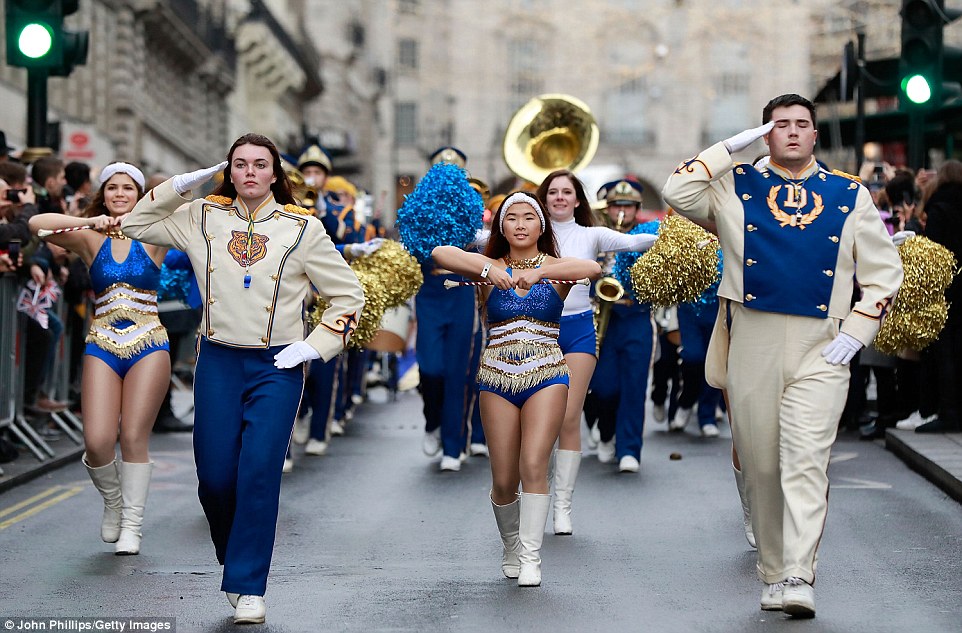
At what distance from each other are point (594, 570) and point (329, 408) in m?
6.03

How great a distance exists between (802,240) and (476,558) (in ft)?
8.10

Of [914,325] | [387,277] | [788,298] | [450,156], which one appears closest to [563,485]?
[387,277]

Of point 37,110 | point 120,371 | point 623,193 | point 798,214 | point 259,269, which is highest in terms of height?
point 37,110

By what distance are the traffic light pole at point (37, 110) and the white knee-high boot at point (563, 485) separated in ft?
18.8

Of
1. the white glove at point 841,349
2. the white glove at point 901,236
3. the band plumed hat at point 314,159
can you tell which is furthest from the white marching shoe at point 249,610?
the band plumed hat at point 314,159

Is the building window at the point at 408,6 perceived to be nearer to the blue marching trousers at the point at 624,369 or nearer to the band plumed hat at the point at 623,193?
the band plumed hat at the point at 623,193

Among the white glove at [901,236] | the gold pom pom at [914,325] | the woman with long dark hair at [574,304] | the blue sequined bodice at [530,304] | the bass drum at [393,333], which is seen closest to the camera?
the blue sequined bodice at [530,304]

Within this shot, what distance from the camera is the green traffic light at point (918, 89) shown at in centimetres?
1366

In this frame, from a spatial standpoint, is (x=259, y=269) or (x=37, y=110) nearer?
(x=259, y=269)

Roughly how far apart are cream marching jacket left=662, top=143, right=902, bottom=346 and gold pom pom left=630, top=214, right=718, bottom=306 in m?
2.43

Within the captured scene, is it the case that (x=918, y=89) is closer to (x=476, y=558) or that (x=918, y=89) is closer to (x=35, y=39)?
(x=35, y=39)

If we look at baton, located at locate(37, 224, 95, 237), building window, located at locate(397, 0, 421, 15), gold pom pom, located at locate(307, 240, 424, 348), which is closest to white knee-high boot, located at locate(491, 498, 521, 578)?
baton, located at locate(37, 224, 95, 237)

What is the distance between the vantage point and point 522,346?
26.1 ft

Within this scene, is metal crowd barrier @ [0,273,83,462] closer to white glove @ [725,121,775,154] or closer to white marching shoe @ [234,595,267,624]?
white marching shoe @ [234,595,267,624]
